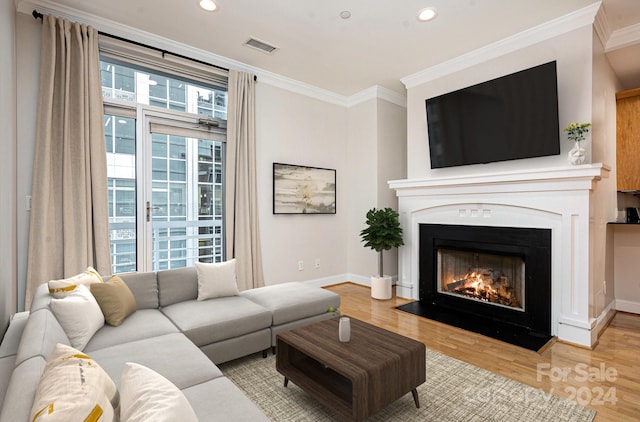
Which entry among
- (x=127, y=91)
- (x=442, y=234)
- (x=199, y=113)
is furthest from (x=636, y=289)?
(x=127, y=91)

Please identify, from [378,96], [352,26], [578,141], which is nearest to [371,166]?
[378,96]

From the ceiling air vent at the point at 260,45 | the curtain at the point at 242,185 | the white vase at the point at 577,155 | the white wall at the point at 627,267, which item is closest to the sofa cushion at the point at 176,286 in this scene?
the curtain at the point at 242,185

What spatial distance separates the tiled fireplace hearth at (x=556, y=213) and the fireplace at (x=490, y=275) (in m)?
0.08

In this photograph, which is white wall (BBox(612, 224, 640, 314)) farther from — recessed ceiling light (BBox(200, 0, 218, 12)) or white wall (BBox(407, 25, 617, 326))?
recessed ceiling light (BBox(200, 0, 218, 12))

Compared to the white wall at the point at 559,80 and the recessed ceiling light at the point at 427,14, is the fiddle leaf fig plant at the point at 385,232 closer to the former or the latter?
the white wall at the point at 559,80

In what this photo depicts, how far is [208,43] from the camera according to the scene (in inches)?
143

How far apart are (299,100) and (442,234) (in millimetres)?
2715

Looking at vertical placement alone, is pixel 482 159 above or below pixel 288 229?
above

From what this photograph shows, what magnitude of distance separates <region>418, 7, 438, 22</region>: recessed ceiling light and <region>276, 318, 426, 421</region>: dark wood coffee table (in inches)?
109

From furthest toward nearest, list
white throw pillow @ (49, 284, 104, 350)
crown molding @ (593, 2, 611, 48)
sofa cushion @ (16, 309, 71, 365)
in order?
1. crown molding @ (593, 2, 611, 48)
2. white throw pillow @ (49, 284, 104, 350)
3. sofa cushion @ (16, 309, 71, 365)

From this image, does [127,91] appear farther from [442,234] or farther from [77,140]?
[442,234]

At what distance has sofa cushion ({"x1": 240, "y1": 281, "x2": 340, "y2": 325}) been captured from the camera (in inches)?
110

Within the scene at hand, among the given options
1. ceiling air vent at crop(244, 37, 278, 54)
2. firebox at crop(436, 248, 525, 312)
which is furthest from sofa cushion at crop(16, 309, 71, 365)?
firebox at crop(436, 248, 525, 312)

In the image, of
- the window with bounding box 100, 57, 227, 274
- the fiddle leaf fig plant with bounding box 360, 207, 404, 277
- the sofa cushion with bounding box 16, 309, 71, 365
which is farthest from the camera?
the fiddle leaf fig plant with bounding box 360, 207, 404, 277
